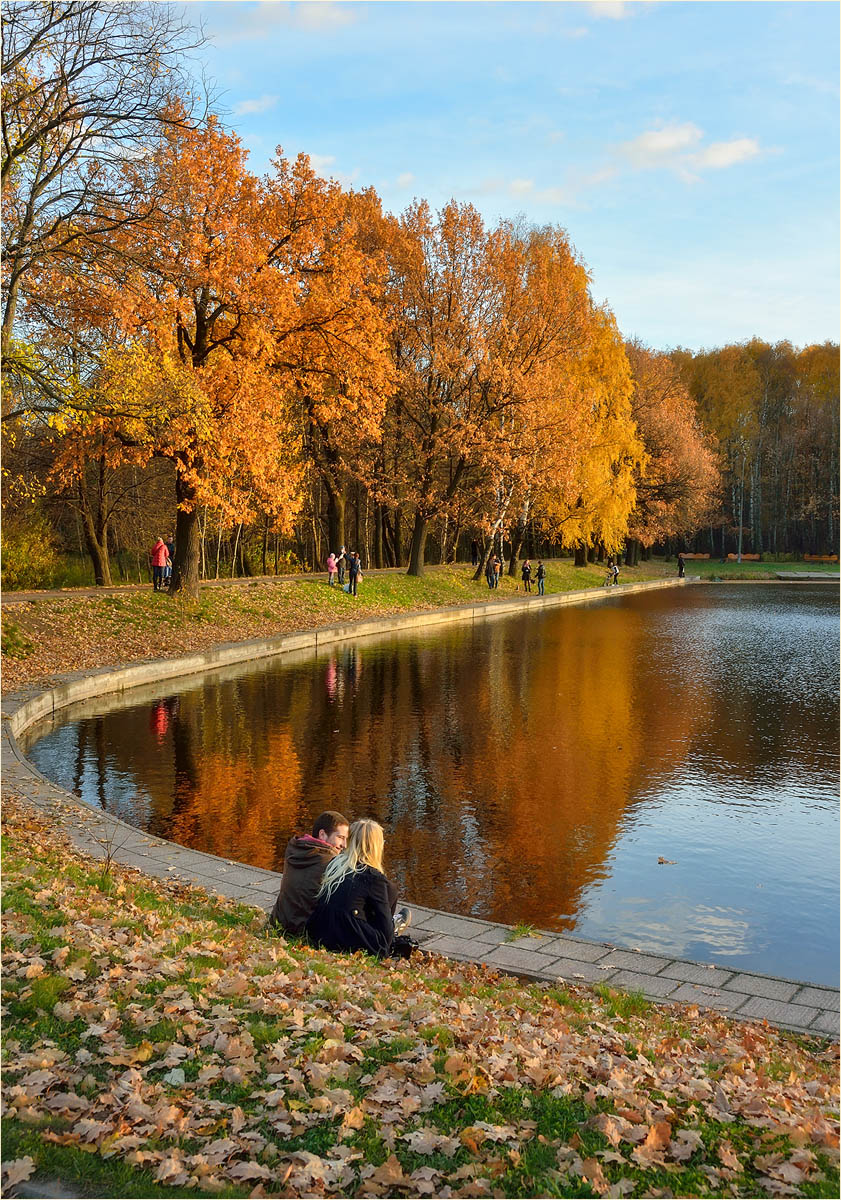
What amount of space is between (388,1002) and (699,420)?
86.9 meters

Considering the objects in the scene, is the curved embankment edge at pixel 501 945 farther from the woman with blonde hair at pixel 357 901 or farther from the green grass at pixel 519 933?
the woman with blonde hair at pixel 357 901

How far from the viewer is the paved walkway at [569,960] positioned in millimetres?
6378

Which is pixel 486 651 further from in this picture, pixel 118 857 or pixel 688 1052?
pixel 688 1052

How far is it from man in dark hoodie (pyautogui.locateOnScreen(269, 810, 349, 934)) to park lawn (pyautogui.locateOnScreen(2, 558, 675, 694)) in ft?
38.0

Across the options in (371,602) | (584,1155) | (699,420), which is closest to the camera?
(584,1155)

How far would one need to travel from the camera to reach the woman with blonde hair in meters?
6.64

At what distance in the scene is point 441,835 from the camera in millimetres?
10734

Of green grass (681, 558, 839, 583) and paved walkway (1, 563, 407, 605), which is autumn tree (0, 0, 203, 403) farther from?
green grass (681, 558, 839, 583)

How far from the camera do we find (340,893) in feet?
22.3

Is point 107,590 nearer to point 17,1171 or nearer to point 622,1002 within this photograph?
point 622,1002

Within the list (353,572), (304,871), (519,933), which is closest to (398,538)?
(353,572)

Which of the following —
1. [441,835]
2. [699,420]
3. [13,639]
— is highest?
[699,420]

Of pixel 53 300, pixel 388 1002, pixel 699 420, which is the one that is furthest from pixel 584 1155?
pixel 699 420

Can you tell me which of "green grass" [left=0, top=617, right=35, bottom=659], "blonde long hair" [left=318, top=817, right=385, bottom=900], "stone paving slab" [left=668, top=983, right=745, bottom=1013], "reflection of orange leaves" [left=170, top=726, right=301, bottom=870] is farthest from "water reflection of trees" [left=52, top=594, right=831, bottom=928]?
"green grass" [left=0, top=617, right=35, bottom=659]
